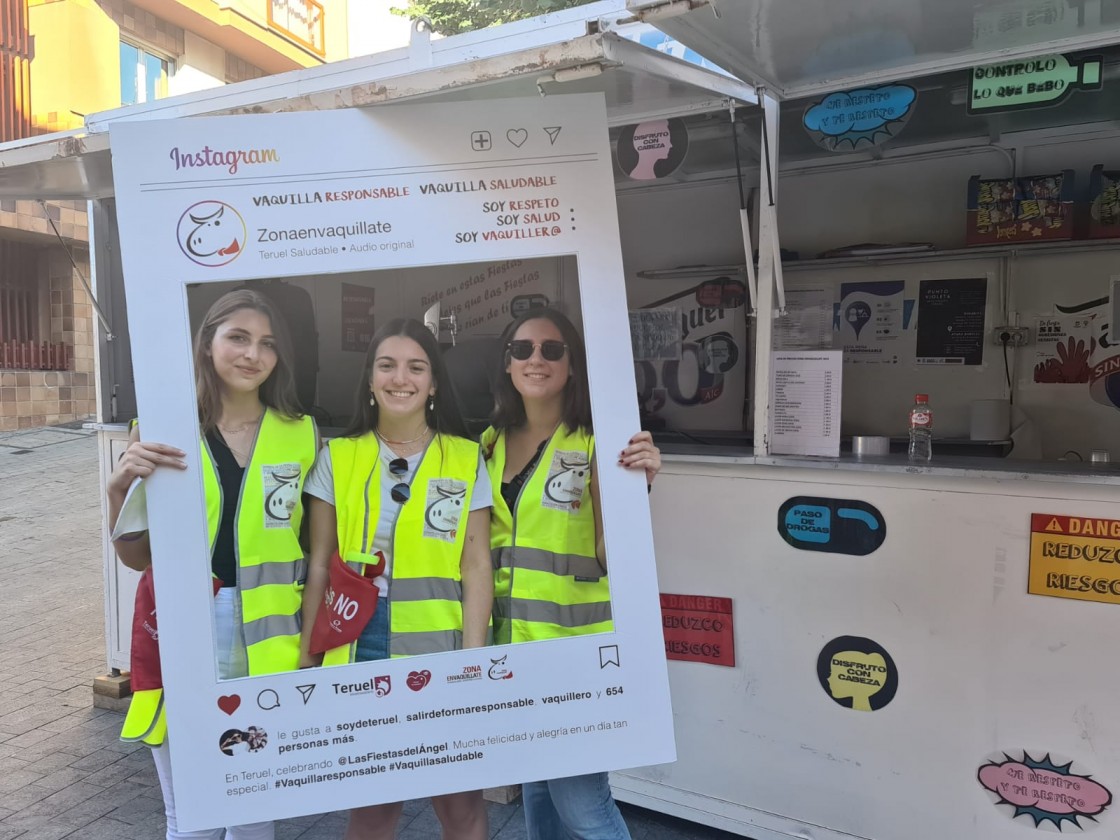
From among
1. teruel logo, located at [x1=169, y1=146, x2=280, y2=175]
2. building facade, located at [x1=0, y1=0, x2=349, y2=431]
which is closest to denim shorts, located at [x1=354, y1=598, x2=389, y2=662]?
teruel logo, located at [x1=169, y1=146, x2=280, y2=175]

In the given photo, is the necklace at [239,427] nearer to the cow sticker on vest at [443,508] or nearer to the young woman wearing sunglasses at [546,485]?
the cow sticker on vest at [443,508]

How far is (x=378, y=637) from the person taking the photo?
167 centimetres

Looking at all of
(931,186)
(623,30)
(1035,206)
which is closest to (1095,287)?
(1035,206)

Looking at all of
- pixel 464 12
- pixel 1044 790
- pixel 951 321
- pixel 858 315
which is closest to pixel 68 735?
pixel 1044 790

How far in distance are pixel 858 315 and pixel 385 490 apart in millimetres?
3962

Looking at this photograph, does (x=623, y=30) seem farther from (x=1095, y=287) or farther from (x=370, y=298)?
(x=1095, y=287)

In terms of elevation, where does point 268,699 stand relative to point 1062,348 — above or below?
below

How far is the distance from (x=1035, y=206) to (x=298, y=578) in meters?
4.24

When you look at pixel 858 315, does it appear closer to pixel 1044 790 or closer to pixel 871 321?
pixel 871 321

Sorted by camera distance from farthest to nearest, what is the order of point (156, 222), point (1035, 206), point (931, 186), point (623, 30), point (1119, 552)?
point (931, 186) < point (1035, 206) < point (1119, 552) < point (623, 30) < point (156, 222)

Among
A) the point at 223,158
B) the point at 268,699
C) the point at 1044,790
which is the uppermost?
the point at 223,158

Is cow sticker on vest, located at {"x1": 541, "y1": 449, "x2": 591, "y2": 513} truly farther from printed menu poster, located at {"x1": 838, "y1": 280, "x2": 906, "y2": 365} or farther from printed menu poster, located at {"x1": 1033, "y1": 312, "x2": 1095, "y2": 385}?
printed menu poster, located at {"x1": 1033, "y1": 312, "x2": 1095, "y2": 385}

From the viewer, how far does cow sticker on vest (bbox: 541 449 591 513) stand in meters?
1.77

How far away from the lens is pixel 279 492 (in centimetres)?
170
